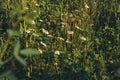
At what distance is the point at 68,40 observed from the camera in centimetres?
396

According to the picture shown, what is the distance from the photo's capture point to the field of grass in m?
3.40

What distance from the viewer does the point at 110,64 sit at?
3555 millimetres

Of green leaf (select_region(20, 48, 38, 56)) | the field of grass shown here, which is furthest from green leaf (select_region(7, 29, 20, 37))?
the field of grass

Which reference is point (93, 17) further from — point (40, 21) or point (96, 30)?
point (40, 21)

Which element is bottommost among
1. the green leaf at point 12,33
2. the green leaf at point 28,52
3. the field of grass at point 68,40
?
the field of grass at point 68,40

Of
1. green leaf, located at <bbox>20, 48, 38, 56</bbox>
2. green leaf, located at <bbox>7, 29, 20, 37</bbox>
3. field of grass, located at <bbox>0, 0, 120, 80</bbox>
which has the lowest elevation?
field of grass, located at <bbox>0, 0, 120, 80</bbox>

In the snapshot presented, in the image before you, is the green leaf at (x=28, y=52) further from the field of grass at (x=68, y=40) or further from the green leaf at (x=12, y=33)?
the field of grass at (x=68, y=40)

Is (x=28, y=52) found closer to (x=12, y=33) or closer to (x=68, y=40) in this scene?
(x=12, y=33)

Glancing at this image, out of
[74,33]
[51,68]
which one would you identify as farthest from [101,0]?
[51,68]

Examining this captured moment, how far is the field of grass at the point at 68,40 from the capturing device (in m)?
3.40

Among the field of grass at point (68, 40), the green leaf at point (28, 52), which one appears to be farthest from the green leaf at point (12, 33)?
the field of grass at point (68, 40)

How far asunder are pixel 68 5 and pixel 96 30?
2.25 ft

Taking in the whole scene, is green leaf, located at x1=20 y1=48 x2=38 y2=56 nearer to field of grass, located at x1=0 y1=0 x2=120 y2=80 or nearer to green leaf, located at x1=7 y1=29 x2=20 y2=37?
green leaf, located at x1=7 y1=29 x2=20 y2=37

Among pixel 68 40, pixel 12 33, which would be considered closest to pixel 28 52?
pixel 12 33
